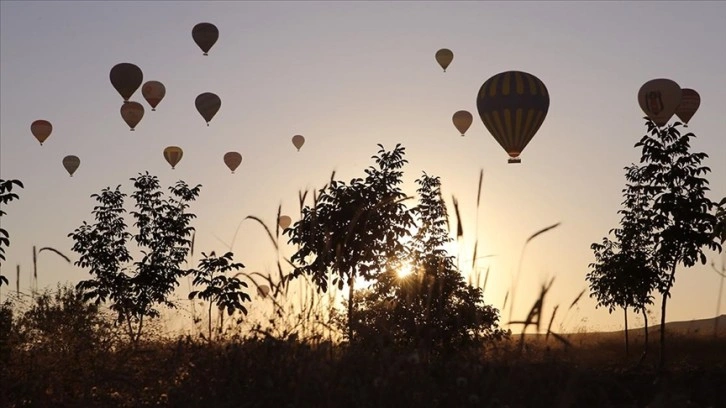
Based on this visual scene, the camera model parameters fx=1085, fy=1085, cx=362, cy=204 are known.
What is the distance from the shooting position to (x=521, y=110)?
4225cm

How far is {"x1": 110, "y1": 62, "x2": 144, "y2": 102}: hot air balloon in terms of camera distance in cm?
5072

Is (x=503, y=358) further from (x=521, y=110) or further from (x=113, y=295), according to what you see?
(x=521, y=110)

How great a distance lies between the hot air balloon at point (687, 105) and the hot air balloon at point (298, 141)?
1884 cm

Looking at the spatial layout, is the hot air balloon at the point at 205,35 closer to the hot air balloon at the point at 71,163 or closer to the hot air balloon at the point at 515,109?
the hot air balloon at the point at 71,163

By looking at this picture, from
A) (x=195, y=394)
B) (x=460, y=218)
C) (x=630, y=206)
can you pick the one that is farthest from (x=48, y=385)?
(x=630, y=206)

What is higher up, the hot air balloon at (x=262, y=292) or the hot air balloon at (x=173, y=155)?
the hot air balloon at (x=173, y=155)

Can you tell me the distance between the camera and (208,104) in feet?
175

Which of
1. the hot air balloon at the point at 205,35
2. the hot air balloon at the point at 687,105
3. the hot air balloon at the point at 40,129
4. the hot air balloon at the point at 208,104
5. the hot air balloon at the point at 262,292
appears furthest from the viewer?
the hot air balloon at the point at 40,129

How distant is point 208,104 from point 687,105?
22538mm

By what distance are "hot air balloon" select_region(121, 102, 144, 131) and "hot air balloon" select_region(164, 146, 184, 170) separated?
7.75 ft

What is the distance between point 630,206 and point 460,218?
33.2 metres

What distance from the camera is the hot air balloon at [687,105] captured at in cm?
4653

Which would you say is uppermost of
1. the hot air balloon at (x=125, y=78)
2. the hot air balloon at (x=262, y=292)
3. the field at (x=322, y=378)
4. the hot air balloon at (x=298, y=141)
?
the hot air balloon at (x=125, y=78)

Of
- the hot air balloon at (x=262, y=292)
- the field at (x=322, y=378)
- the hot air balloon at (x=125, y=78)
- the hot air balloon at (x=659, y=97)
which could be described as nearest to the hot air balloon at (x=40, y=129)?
the hot air balloon at (x=125, y=78)
